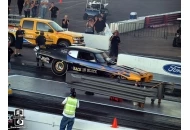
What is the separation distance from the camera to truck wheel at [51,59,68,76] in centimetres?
1911

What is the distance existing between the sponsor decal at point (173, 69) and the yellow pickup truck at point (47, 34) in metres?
4.91

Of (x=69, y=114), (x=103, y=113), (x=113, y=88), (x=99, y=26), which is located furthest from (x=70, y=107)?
(x=99, y=26)

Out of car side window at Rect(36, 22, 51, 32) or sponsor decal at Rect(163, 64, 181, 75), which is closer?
sponsor decal at Rect(163, 64, 181, 75)

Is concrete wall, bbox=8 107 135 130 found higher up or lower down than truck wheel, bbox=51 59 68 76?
lower down

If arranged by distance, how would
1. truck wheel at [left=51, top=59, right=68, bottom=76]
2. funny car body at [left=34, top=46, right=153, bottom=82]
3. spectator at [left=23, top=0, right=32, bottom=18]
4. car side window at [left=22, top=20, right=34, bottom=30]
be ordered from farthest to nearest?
spectator at [left=23, top=0, right=32, bottom=18] < car side window at [left=22, top=20, right=34, bottom=30] < truck wheel at [left=51, top=59, right=68, bottom=76] < funny car body at [left=34, top=46, right=153, bottom=82]

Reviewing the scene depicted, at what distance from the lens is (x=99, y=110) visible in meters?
15.2

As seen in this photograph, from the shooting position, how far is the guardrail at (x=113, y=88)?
50.9 ft

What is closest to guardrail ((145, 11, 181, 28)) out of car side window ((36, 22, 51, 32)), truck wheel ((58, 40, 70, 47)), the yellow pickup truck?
the yellow pickup truck

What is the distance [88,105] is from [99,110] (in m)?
0.59

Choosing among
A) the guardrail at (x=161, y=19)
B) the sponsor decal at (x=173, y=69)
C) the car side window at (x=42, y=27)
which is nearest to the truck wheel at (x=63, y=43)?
the car side window at (x=42, y=27)

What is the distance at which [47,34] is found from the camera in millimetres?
23984

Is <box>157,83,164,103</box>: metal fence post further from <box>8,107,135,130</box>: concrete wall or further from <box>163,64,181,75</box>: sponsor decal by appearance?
<box>163,64,181,75</box>: sponsor decal

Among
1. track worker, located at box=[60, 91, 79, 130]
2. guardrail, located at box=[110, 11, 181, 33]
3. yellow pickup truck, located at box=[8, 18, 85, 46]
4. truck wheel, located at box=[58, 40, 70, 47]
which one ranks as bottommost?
track worker, located at box=[60, 91, 79, 130]
